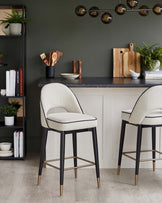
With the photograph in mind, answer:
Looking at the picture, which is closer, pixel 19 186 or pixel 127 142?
pixel 19 186

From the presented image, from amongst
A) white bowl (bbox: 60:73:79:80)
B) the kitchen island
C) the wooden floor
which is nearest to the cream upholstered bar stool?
the wooden floor

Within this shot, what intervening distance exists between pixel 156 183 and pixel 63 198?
101 centimetres

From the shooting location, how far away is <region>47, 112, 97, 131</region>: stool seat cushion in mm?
3783

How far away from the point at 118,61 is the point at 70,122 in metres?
1.82

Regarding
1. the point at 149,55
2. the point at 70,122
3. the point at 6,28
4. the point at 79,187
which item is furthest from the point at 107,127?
the point at 6,28

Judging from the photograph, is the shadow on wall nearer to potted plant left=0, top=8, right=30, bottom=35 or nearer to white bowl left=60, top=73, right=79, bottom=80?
white bowl left=60, top=73, right=79, bottom=80

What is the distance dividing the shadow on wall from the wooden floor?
0.71 meters

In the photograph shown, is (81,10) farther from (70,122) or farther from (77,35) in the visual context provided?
(70,122)

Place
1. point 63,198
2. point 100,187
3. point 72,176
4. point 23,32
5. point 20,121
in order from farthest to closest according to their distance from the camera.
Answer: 1. point 20,121
2. point 23,32
3. point 72,176
4. point 100,187
5. point 63,198

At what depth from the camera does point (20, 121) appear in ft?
17.4

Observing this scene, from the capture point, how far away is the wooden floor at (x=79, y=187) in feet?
12.3

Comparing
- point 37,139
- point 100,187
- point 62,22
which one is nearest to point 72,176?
point 100,187

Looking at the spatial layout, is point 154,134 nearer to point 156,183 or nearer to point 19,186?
point 156,183

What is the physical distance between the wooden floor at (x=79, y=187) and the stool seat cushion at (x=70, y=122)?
61cm
